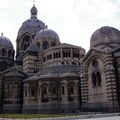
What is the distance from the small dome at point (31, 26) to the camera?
67.4 meters

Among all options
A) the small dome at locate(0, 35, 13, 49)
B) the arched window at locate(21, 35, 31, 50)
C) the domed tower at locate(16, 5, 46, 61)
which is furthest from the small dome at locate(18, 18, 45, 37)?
the small dome at locate(0, 35, 13, 49)

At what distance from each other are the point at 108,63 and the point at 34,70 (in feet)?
79.5

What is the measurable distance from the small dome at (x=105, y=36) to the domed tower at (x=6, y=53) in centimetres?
2945

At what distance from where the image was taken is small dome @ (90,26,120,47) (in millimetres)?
41094

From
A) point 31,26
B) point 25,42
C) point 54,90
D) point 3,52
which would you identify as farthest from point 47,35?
point 54,90

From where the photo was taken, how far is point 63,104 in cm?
4231

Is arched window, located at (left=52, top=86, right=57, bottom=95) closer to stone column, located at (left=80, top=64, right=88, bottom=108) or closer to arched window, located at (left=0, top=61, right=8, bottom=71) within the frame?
stone column, located at (left=80, top=64, right=88, bottom=108)

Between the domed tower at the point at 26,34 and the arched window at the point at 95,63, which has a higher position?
the domed tower at the point at 26,34

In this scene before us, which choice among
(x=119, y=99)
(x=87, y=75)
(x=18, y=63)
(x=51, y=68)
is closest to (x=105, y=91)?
(x=119, y=99)

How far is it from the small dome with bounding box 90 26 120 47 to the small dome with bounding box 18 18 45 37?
2848cm

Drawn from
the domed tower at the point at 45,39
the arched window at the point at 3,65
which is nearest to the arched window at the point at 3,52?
the arched window at the point at 3,65

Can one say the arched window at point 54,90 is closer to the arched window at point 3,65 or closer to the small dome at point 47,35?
the small dome at point 47,35

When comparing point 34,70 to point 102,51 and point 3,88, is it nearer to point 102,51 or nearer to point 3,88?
point 3,88

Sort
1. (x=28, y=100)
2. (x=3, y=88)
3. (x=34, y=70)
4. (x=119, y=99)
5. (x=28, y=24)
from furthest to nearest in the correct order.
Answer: (x=28, y=24), (x=34, y=70), (x=3, y=88), (x=28, y=100), (x=119, y=99)
